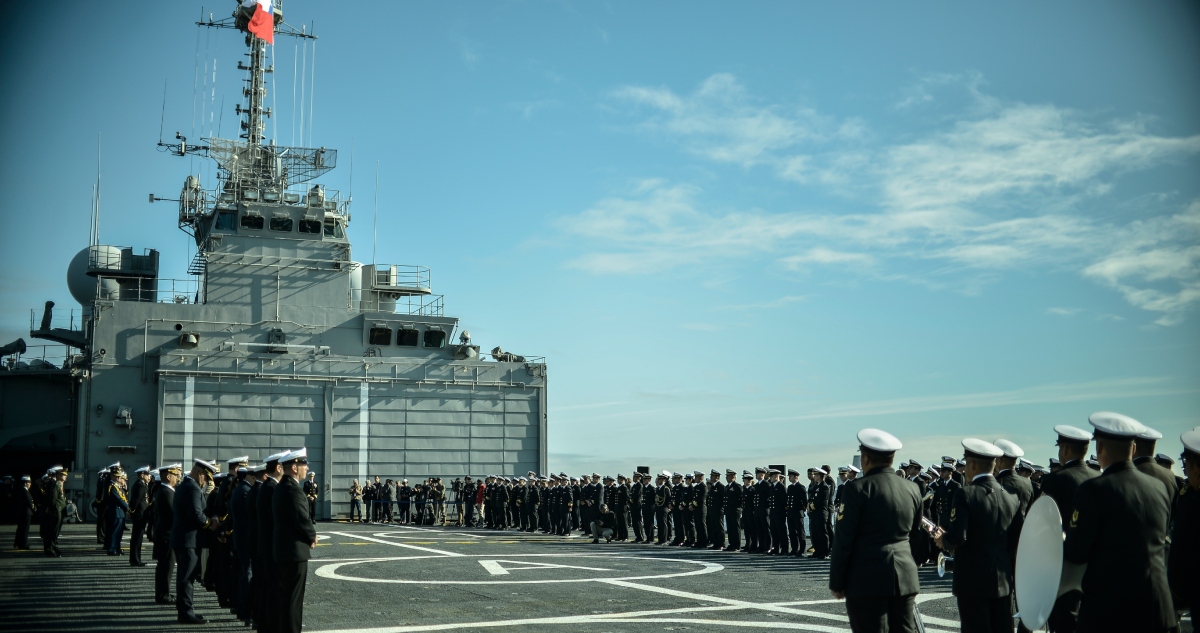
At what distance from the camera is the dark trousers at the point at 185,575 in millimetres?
9976

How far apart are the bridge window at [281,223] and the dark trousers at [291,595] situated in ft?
83.9

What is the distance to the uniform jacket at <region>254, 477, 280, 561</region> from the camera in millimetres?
8562

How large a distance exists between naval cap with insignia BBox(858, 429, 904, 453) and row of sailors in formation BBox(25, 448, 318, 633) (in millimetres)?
4631

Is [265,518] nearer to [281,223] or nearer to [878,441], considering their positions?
[878,441]

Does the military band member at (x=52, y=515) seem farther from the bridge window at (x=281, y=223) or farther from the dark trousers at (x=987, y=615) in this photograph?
the dark trousers at (x=987, y=615)

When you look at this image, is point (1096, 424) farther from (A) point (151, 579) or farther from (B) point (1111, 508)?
(A) point (151, 579)

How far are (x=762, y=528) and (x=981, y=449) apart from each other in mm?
12567

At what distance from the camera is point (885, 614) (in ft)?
18.9

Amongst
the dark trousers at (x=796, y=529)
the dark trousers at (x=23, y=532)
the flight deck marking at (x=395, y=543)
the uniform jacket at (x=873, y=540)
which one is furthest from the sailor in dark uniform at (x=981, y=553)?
the dark trousers at (x=23, y=532)

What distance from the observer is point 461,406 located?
31.8m

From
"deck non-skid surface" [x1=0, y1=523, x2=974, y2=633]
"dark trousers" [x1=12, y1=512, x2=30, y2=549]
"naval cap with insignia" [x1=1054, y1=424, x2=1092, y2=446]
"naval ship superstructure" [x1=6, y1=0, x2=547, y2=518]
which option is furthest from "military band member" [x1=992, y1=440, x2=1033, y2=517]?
"naval ship superstructure" [x1=6, y1=0, x2=547, y2=518]

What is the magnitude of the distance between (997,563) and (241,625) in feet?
24.0

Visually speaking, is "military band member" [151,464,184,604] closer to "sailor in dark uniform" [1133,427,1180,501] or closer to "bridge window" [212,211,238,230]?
"sailor in dark uniform" [1133,427,1180,501]

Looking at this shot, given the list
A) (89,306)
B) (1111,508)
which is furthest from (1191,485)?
(89,306)
